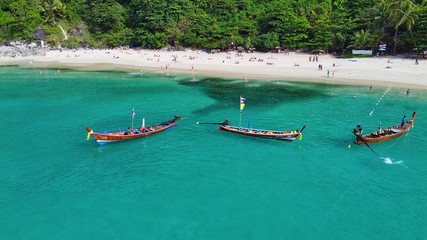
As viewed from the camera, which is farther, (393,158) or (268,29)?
(268,29)

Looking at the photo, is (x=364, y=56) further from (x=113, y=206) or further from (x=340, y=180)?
(x=113, y=206)

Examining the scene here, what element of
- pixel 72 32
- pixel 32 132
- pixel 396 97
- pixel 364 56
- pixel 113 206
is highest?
pixel 72 32

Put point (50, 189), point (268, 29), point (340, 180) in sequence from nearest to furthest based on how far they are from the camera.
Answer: point (50, 189)
point (340, 180)
point (268, 29)

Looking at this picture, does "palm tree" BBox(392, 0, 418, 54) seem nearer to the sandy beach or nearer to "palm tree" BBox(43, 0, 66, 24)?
the sandy beach

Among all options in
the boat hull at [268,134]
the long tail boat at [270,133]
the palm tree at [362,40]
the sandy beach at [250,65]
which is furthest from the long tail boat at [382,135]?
the palm tree at [362,40]

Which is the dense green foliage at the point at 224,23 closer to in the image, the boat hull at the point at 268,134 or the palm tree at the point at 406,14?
the palm tree at the point at 406,14

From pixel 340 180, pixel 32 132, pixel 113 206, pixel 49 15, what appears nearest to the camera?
pixel 113 206

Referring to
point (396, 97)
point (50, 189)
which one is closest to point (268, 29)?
point (396, 97)

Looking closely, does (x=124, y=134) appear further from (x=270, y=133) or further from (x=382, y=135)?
(x=382, y=135)
